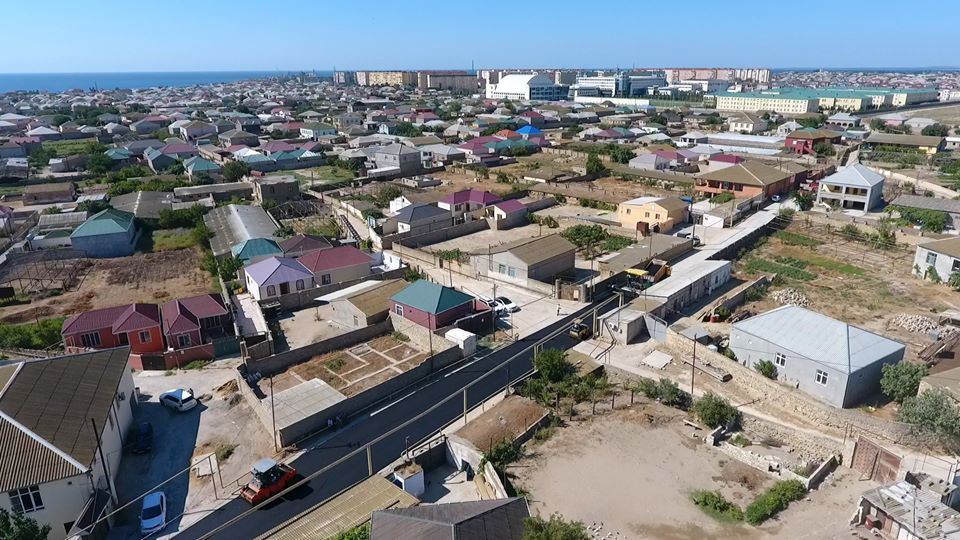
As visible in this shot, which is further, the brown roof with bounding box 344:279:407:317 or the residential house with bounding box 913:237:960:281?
the residential house with bounding box 913:237:960:281

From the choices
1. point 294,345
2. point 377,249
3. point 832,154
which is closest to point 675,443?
point 294,345

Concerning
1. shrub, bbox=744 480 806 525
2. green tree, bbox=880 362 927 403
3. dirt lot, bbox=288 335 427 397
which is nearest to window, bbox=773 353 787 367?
green tree, bbox=880 362 927 403

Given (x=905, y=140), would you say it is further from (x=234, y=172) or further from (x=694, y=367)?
(x=234, y=172)

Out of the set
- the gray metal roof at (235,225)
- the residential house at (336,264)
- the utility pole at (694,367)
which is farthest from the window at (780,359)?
the gray metal roof at (235,225)

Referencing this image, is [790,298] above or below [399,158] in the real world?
below

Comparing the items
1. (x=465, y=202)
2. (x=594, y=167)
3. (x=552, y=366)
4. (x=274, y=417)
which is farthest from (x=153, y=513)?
(x=594, y=167)

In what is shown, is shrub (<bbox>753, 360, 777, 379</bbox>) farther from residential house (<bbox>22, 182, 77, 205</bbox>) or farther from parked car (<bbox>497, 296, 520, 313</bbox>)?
residential house (<bbox>22, 182, 77, 205</bbox>)
